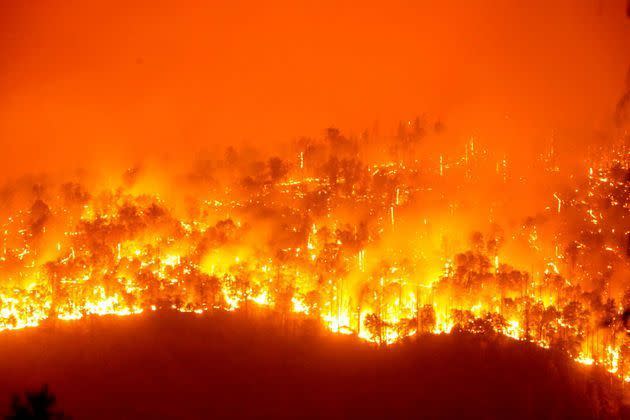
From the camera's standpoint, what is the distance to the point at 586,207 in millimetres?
34812

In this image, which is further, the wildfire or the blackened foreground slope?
the wildfire

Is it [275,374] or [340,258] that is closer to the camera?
[275,374]

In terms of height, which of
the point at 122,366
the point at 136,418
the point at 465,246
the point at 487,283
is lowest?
the point at 136,418

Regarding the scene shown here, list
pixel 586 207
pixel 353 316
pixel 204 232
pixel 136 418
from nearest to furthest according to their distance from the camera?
pixel 136 418
pixel 353 316
pixel 204 232
pixel 586 207

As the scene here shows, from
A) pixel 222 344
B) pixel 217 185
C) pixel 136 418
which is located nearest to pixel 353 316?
pixel 222 344

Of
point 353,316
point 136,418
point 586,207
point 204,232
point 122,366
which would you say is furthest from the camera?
point 586,207

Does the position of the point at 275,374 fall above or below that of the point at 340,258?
below

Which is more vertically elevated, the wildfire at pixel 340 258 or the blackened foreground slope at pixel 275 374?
the wildfire at pixel 340 258

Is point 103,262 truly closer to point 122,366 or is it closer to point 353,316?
point 122,366

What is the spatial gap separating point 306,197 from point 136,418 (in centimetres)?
1636

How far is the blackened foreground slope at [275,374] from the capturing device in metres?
22.9

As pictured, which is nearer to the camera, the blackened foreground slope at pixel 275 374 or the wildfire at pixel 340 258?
the blackened foreground slope at pixel 275 374

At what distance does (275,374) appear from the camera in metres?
24.4

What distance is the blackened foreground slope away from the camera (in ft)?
75.2
